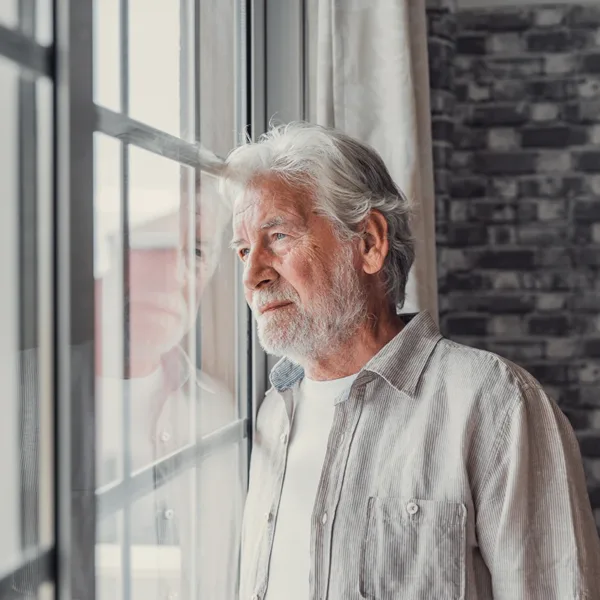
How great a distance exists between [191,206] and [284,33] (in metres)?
0.74

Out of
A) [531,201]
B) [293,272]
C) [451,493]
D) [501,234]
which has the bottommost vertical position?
[451,493]

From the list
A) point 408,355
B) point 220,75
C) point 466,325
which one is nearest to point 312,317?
point 408,355

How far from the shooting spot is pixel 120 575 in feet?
3.60

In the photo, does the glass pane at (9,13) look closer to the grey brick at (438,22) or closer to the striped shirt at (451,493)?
the striped shirt at (451,493)

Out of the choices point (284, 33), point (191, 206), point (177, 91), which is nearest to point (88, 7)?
point (177, 91)

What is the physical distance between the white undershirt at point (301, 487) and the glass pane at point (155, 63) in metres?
0.55

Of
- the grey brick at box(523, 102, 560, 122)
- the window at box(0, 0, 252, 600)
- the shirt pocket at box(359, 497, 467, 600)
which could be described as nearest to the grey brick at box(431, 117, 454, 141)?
the grey brick at box(523, 102, 560, 122)

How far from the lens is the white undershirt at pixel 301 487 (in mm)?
1389

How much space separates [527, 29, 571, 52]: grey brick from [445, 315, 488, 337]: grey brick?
904mm

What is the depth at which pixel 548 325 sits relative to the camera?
2.66 meters

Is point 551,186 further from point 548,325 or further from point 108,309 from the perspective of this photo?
point 108,309

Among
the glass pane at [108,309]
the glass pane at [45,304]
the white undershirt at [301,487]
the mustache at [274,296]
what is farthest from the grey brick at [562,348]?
the glass pane at [45,304]

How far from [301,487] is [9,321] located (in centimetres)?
73

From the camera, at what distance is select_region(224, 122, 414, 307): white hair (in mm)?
1411
